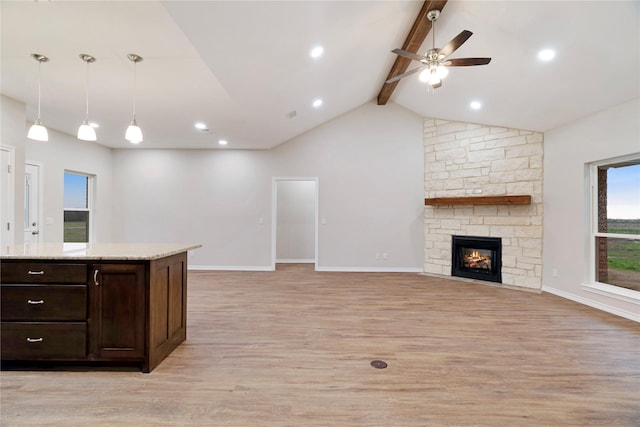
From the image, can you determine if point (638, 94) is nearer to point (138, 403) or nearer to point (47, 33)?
point (138, 403)

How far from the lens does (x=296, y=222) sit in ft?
24.8

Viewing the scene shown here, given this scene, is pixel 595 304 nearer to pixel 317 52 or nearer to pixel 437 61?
pixel 437 61

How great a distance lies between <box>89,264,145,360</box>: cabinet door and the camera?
2.16 meters

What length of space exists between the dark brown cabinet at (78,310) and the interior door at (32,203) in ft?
11.3

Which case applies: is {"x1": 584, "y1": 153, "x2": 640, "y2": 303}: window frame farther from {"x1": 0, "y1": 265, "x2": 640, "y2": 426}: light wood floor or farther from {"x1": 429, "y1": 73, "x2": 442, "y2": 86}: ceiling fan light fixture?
{"x1": 429, "y1": 73, "x2": 442, "y2": 86}: ceiling fan light fixture

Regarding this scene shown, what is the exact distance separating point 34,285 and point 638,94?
20.8 ft

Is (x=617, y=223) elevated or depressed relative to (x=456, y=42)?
depressed

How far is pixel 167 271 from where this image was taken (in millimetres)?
2420

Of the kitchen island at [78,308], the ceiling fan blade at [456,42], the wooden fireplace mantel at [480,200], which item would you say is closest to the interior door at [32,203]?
the kitchen island at [78,308]

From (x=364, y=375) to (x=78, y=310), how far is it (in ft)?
7.40

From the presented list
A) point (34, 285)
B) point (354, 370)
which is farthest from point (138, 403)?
point (354, 370)

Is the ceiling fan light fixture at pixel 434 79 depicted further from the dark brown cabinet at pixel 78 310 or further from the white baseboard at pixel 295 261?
the white baseboard at pixel 295 261

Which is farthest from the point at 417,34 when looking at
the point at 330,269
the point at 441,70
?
the point at 330,269

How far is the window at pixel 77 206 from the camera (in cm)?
557
